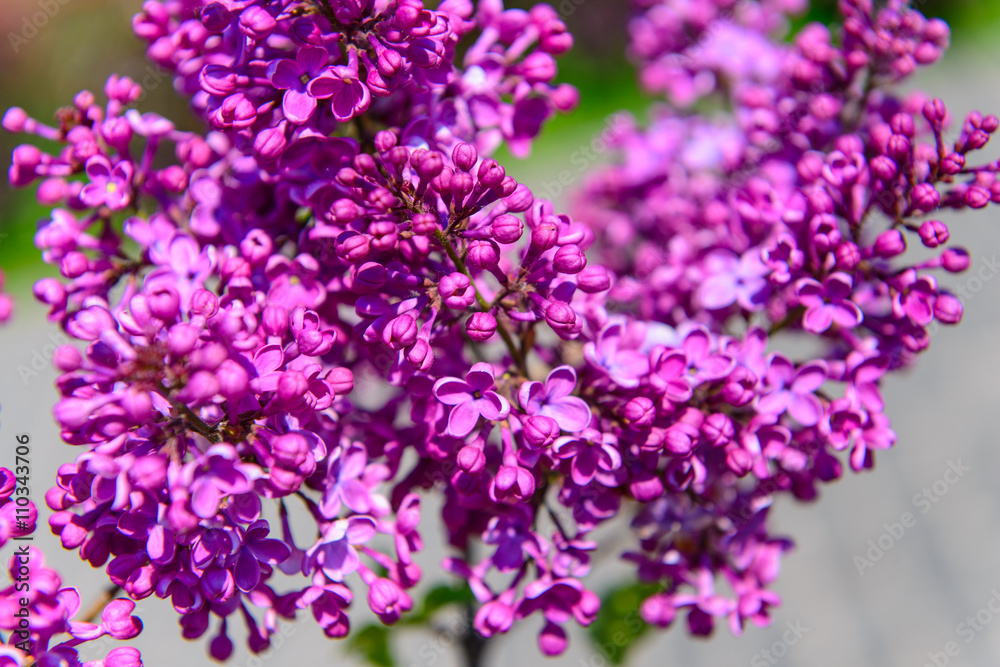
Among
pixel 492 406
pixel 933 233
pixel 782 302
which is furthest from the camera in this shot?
pixel 782 302

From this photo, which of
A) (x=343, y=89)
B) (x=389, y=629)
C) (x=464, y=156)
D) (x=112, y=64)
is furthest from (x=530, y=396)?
(x=112, y=64)

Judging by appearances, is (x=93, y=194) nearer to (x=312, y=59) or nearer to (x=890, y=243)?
(x=312, y=59)

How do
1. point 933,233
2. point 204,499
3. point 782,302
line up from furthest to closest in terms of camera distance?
point 782,302 → point 933,233 → point 204,499

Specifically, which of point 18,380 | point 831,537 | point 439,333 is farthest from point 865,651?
point 18,380

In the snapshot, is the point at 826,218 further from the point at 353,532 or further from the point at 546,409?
the point at 353,532

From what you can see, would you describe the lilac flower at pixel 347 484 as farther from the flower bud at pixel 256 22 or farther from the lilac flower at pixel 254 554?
the flower bud at pixel 256 22

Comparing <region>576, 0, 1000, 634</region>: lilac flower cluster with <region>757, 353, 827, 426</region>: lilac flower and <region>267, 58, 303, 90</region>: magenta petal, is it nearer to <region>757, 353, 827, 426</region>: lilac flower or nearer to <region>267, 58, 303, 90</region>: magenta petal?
<region>757, 353, 827, 426</region>: lilac flower

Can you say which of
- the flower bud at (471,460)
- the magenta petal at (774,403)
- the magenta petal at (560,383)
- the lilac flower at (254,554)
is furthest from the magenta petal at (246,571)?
the magenta petal at (774,403)
